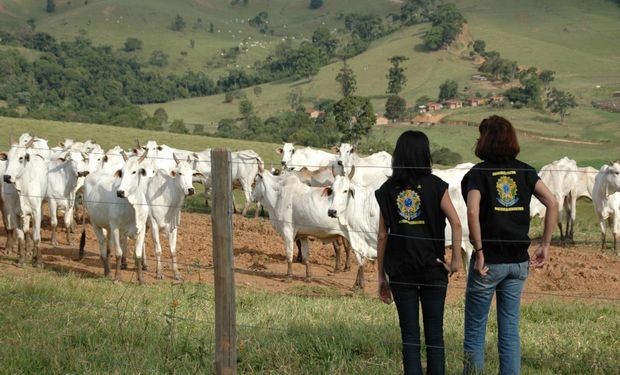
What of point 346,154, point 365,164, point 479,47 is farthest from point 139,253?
point 479,47

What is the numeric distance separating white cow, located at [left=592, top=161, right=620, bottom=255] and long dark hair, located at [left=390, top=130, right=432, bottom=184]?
13.9m

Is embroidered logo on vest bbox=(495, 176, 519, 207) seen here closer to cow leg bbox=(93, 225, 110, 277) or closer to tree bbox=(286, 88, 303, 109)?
cow leg bbox=(93, 225, 110, 277)


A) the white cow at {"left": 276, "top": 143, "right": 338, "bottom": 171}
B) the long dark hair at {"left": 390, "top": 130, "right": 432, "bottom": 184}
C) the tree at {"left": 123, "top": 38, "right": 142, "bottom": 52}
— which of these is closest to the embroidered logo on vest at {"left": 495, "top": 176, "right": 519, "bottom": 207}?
the long dark hair at {"left": 390, "top": 130, "right": 432, "bottom": 184}

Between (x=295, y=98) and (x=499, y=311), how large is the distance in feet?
417

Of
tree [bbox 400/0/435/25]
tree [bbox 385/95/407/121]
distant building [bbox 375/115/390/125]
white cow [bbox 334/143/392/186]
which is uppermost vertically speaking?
tree [bbox 400/0/435/25]

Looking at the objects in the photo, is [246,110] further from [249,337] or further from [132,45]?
[249,337]

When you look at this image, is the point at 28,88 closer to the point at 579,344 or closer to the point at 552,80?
the point at 552,80

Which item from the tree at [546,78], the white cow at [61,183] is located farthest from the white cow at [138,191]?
the tree at [546,78]

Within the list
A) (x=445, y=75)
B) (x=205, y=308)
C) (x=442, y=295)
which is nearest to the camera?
(x=442, y=295)

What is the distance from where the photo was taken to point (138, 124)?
86000mm

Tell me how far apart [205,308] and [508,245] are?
14.9 ft

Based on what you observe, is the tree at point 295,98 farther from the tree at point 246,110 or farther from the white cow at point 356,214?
the white cow at point 356,214

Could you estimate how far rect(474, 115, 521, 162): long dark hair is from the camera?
689 cm

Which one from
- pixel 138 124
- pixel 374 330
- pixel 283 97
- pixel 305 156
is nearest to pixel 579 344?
pixel 374 330
